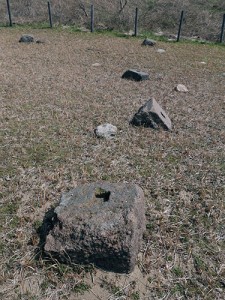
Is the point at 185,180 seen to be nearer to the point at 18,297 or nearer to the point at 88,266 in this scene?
the point at 88,266

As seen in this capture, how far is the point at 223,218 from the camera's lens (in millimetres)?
3648

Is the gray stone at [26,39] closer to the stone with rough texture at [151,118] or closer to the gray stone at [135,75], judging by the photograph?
the gray stone at [135,75]

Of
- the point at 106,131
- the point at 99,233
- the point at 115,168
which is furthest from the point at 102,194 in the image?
the point at 106,131

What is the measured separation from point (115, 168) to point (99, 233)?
5.96 feet

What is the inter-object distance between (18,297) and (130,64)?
8.75m

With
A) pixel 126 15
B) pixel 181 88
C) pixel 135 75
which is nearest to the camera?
pixel 181 88

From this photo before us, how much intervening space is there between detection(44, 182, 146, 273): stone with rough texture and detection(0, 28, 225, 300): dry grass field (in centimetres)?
13

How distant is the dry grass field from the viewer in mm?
2883

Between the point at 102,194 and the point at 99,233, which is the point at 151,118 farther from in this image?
the point at 99,233

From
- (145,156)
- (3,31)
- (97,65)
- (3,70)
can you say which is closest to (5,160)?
(145,156)

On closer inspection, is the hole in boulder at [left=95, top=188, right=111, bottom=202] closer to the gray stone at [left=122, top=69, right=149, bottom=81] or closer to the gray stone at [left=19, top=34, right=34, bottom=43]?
the gray stone at [left=122, top=69, right=149, bottom=81]

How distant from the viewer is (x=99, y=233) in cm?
277

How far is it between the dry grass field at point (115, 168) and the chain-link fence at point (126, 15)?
773cm

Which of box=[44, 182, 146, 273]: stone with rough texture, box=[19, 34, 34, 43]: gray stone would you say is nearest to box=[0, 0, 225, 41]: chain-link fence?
box=[19, 34, 34, 43]: gray stone
